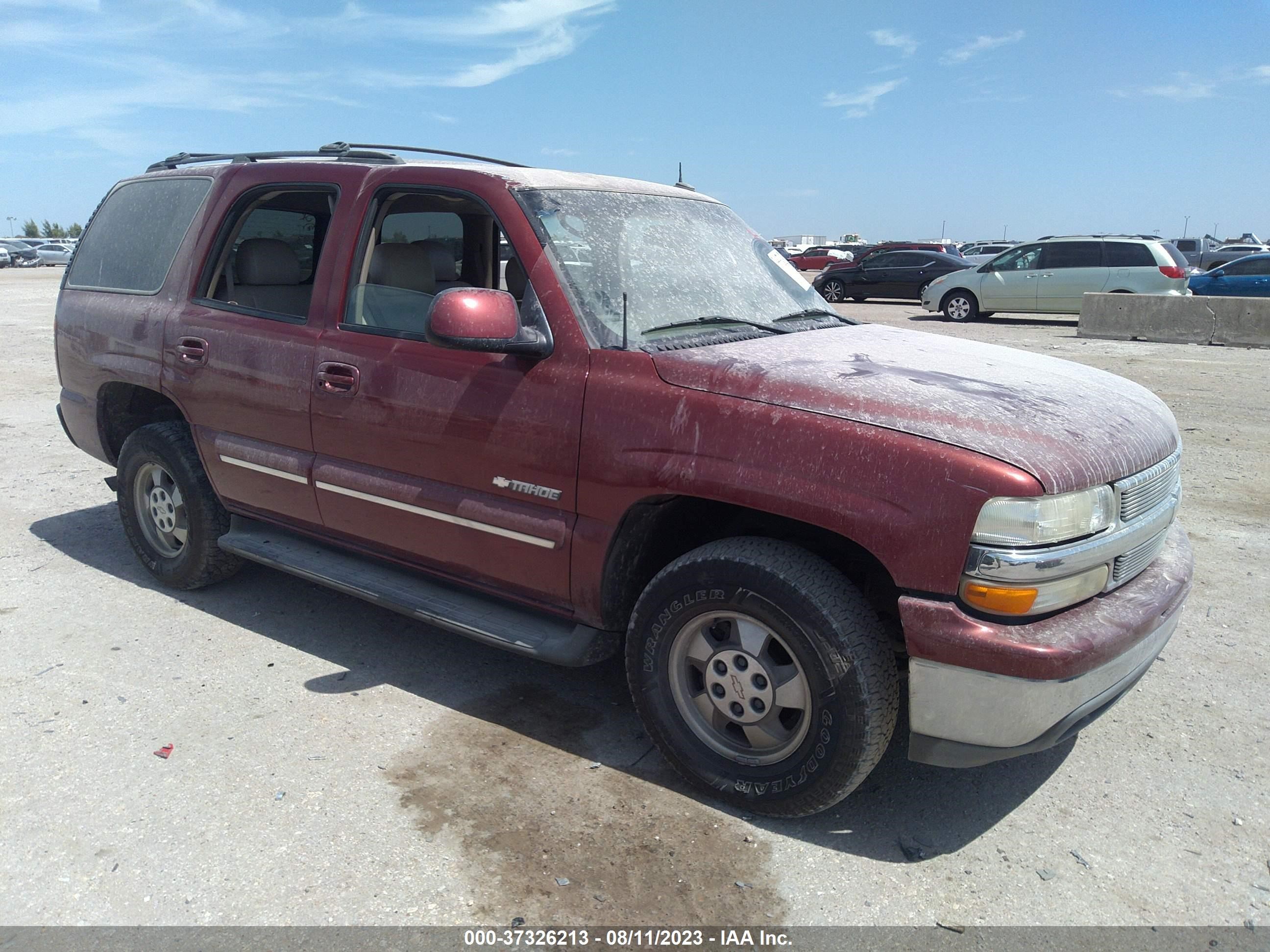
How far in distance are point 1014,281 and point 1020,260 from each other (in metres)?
0.46

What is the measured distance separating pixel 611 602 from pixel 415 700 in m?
1.01

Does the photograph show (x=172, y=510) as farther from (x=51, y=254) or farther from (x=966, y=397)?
(x=51, y=254)

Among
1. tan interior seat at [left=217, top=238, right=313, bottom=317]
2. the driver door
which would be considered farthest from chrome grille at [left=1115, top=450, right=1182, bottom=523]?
the driver door

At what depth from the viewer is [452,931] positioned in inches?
98.9

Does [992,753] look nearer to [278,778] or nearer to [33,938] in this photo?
[278,778]

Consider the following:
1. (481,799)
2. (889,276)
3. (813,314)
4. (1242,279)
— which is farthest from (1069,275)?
(481,799)

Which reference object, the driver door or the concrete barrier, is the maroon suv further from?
the driver door

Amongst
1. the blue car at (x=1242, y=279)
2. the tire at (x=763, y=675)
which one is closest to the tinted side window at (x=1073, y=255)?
the blue car at (x=1242, y=279)

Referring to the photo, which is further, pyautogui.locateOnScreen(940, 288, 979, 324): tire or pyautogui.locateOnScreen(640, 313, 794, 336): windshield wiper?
pyautogui.locateOnScreen(940, 288, 979, 324): tire

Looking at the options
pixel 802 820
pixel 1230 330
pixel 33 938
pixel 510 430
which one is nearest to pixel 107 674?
pixel 33 938

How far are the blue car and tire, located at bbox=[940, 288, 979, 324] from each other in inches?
169

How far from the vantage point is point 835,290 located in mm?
24953

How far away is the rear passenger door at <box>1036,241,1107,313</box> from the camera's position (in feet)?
60.1

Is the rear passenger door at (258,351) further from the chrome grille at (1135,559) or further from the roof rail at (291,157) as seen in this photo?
the chrome grille at (1135,559)
